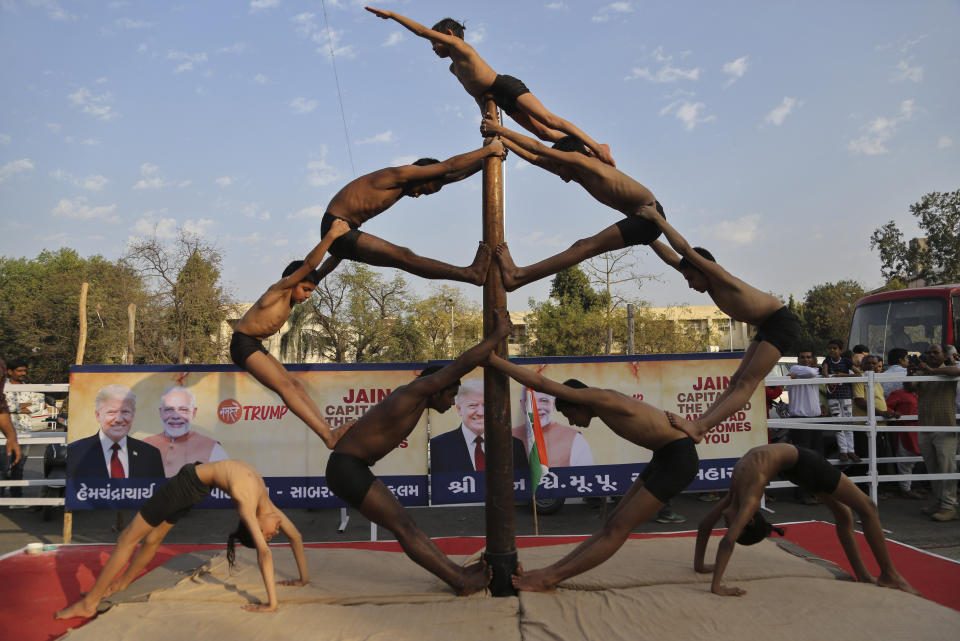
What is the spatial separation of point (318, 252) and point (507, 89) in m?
1.96

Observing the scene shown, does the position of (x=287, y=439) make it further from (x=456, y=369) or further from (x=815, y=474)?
(x=815, y=474)

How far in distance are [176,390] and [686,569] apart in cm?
554

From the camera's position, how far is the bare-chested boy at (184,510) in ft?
13.9

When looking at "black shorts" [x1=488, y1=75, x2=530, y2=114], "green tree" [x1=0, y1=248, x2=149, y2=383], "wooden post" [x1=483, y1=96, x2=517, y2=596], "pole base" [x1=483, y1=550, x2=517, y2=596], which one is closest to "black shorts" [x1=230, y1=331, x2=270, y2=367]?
"wooden post" [x1=483, y1=96, x2=517, y2=596]

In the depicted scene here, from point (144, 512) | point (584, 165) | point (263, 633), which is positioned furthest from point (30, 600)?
point (584, 165)

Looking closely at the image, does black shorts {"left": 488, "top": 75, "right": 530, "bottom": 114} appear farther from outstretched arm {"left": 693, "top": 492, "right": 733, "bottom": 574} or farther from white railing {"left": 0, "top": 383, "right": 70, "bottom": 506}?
white railing {"left": 0, "top": 383, "right": 70, "bottom": 506}

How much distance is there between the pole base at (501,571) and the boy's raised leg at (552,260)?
194 cm

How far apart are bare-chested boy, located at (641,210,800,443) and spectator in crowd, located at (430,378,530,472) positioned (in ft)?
8.57

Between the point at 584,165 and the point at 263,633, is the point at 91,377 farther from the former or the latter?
the point at 584,165

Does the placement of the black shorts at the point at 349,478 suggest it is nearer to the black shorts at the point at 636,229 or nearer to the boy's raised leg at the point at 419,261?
the boy's raised leg at the point at 419,261

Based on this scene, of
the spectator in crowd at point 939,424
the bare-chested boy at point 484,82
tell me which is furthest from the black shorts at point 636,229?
the spectator in crowd at point 939,424

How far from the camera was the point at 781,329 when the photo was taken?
4.88 meters

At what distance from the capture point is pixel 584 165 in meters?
A: 4.79

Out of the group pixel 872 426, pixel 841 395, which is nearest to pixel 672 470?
pixel 872 426
